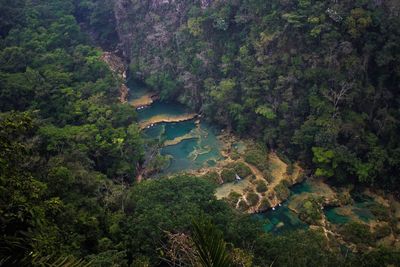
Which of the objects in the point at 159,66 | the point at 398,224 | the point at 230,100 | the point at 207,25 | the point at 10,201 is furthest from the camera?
the point at 159,66

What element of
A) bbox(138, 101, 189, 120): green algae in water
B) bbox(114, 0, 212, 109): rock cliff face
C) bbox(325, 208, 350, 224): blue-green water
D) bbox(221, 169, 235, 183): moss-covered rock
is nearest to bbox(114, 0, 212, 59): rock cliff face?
bbox(114, 0, 212, 109): rock cliff face

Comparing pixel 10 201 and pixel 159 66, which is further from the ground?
pixel 10 201

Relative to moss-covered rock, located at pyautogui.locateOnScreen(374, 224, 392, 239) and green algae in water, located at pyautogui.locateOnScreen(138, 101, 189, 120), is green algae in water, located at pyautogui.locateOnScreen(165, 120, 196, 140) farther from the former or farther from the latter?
moss-covered rock, located at pyautogui.locateOnScreen(374, 224, 392, 239)

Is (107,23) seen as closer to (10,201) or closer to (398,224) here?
(398,224)

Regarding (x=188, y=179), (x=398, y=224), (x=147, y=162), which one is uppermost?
(x=188, y=179)

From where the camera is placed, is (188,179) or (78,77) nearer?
(188,179)

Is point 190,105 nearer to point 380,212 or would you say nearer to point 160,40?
point 160,40

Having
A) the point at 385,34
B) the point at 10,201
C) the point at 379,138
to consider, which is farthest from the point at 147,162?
the point at 10,201

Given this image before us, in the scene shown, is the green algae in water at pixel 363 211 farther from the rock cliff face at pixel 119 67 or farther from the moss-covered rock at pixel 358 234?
the rock cliff face at pixel 119 67
